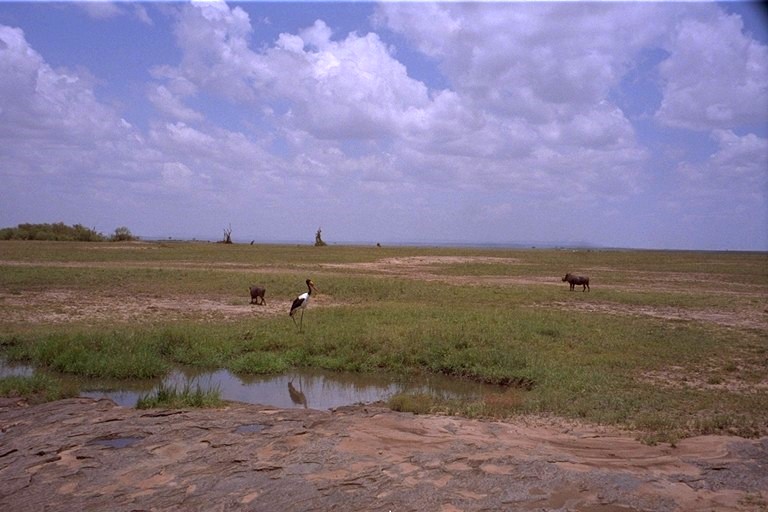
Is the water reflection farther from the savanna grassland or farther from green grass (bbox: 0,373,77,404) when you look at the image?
green grass (bbox: 0,373,77,404)

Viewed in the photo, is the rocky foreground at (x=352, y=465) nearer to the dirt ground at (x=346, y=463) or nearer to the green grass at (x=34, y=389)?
the dirt ground at (x=346, y=463)

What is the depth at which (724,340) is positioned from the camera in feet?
54.1

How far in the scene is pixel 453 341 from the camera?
1488 cm

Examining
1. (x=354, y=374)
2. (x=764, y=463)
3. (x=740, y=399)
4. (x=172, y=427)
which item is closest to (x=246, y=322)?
(x=354, y=374)

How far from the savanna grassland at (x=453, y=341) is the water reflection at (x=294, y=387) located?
0.34 meters

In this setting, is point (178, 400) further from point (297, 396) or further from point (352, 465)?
point (352, 465)

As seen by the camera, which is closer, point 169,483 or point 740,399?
point 169,483

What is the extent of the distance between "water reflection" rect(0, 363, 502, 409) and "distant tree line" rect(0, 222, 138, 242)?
67.2 metres

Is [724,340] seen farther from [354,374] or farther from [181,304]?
[181,304]

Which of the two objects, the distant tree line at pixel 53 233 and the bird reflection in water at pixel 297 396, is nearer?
the bird reflection in water at pixel 297 396

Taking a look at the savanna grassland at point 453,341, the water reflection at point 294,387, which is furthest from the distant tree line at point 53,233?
the water reflection at point 294,387

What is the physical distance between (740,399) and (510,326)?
6.89 metres

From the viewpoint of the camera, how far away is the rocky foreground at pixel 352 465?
20.4ft

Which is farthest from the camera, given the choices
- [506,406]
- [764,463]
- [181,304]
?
[181,304]
